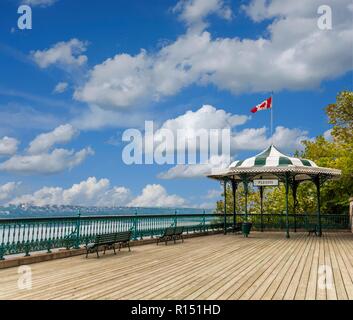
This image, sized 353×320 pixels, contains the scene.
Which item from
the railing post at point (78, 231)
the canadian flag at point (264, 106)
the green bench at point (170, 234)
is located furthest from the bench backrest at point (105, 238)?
the canadian flag at point (264, 106)

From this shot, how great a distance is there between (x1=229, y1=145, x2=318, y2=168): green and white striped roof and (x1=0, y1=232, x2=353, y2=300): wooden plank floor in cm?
797

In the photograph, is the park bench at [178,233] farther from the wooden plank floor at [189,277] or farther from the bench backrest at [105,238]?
the bench backrest at [105,238]

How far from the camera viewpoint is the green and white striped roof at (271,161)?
1980cm

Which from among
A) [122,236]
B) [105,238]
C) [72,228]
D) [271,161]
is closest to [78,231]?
[72,228]

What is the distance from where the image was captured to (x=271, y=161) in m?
20.2

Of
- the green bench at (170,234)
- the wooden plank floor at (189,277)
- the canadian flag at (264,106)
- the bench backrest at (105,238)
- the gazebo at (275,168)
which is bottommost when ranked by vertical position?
the wooden plank floor at (189,277)

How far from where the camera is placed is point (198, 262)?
1046cm

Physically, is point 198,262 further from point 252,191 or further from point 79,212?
point 252,191

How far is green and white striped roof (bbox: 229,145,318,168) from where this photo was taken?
19797 mm

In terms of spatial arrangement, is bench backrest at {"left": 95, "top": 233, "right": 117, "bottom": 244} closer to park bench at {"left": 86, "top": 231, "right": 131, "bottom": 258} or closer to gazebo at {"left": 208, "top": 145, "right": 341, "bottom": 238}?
park bench at {"left": 86, "top": 231, "right": 131, "bottom": 258}

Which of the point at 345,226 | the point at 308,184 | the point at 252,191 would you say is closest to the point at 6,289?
the point at 345,226

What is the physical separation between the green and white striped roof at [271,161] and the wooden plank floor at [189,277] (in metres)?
7.97

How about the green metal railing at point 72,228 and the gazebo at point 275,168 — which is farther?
the gazebo at point 275,168
